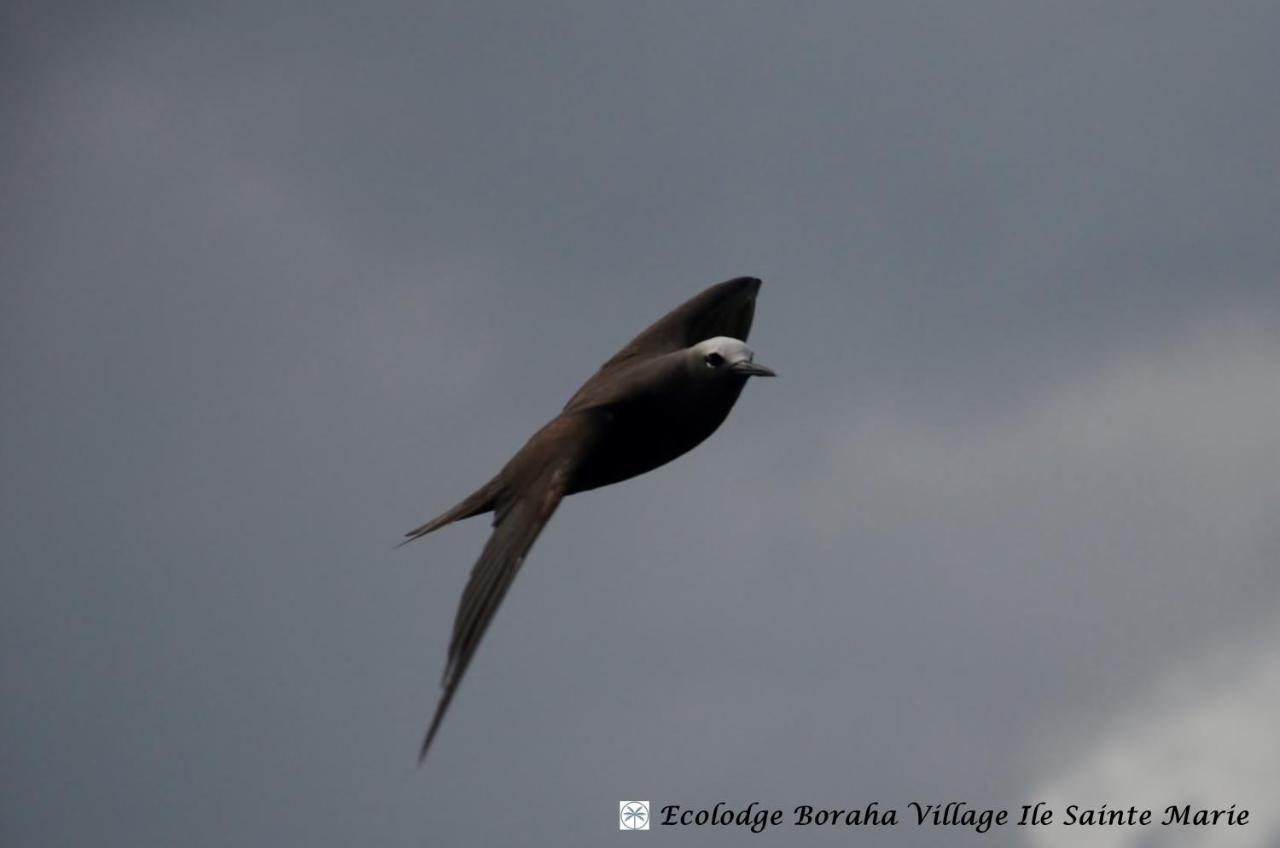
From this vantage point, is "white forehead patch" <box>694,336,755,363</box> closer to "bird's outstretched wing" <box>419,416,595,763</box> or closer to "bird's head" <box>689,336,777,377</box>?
"bird's head" <box>689,336,777,377</box>

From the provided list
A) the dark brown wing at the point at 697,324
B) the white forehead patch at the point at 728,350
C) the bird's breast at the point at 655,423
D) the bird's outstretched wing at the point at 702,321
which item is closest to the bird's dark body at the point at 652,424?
the bird's breast at the point at 655,423

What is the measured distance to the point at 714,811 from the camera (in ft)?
72.2

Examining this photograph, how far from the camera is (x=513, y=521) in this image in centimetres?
1553

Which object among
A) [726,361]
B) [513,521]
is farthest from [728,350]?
[513,521]

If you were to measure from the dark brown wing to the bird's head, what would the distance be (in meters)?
2.01

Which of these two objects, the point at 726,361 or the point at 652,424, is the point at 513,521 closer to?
the point at 652,424

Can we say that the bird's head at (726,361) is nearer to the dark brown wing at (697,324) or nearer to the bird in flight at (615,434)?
the bird in flight at (615,434)

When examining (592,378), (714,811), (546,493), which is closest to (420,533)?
(546,493)

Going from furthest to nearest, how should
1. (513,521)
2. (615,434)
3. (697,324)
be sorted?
(697,324)
(615,434)
(513,521)

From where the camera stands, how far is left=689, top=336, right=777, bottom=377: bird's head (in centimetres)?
1686

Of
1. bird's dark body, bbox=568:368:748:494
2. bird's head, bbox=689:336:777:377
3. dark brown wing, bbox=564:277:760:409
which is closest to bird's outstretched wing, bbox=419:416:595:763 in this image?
bird's dark body, bbox=568:368:748:494

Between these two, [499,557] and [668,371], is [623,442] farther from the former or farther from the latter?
[499,557]

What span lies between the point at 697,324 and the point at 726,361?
3.04 m

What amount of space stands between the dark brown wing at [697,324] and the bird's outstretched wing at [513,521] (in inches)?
88.8
